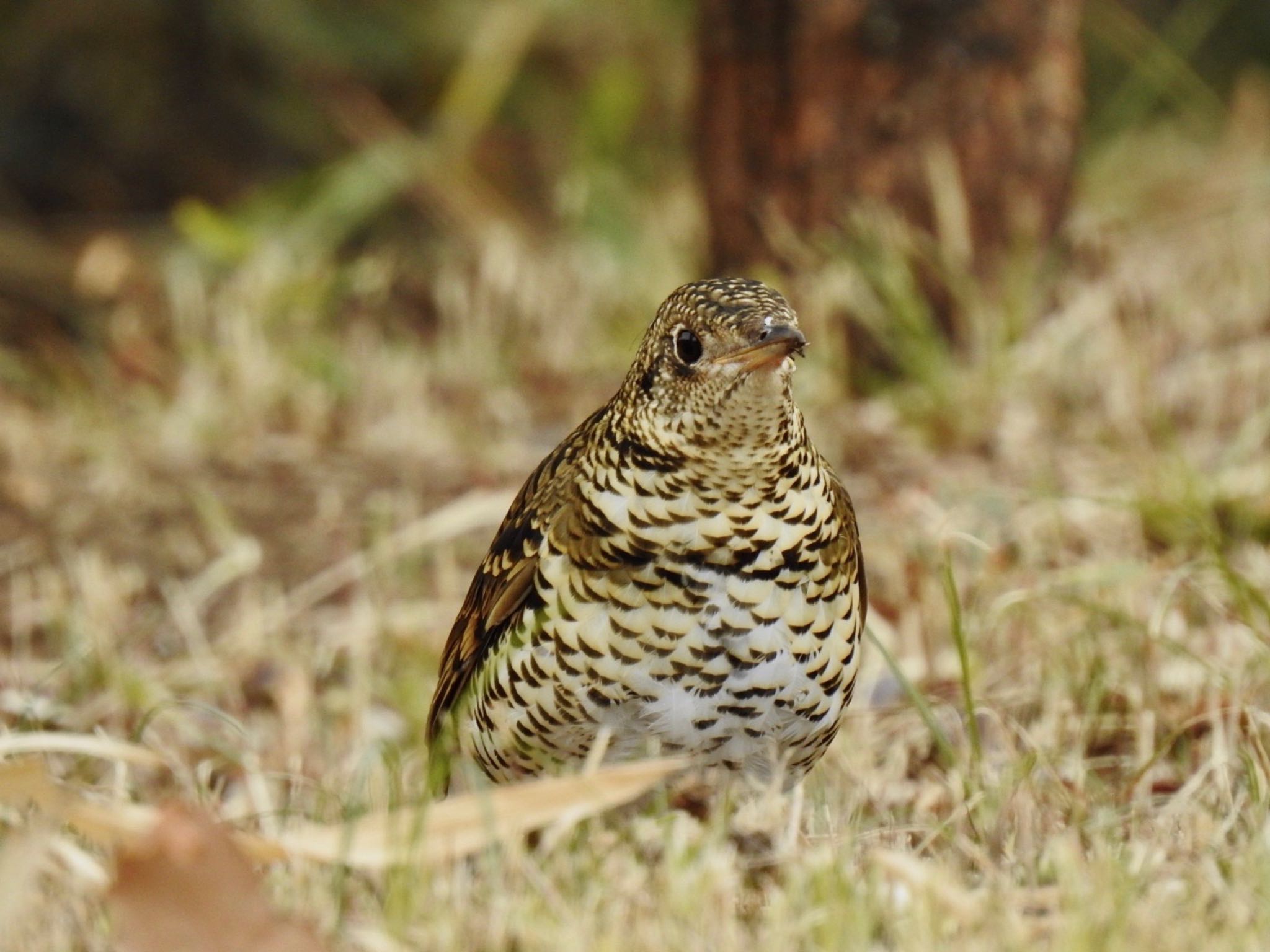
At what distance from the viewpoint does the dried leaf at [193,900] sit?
2139 millimetres

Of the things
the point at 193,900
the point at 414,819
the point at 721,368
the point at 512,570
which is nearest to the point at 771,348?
the point at 721,368

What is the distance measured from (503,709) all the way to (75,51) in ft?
20.9

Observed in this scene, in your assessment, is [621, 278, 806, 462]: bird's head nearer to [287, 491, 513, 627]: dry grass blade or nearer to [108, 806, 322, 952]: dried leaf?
[108, 806, 322, 952]: dried leaf

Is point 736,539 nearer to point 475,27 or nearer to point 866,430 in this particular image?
point 866,430

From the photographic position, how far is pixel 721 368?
8.55 feet

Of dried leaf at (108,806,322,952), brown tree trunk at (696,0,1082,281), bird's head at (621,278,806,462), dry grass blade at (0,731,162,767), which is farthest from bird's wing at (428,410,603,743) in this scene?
brown tree trunk at (696,0,1082,281)

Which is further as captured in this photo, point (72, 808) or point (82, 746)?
point (82, 746)

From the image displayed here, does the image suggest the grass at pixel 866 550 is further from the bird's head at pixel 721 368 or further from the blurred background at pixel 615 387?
the bird's head at pixel 721 368

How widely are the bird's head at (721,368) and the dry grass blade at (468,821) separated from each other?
0.47 meters

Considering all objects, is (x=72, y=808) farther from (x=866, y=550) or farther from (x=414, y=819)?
(x=866, y=550)

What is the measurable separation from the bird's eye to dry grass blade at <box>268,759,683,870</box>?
557 mm

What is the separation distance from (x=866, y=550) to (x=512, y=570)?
200 centimetres

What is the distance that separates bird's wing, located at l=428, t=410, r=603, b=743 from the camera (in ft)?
9.47

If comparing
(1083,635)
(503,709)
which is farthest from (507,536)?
(1083,635)
